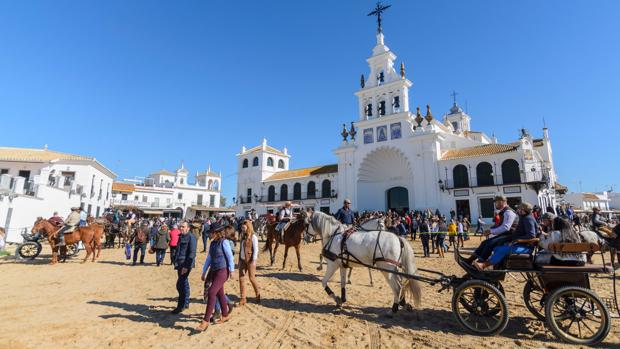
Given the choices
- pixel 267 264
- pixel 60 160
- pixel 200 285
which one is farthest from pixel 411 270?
pixel 60 160

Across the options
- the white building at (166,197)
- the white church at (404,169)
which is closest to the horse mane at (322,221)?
the white church at (404,169)

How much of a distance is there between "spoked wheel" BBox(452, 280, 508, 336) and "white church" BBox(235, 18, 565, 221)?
22097 mm

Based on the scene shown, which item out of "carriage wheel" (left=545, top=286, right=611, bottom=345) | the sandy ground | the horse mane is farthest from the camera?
the horse mane

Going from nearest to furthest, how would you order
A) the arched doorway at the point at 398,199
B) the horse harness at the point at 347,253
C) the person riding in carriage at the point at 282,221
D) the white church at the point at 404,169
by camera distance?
the horse harness at the point at 347,253, the person riding in carriage at the point at 282,221, the white church at the point at 404,169, the arched doorway at the point at 398,199

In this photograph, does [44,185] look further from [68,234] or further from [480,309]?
[480,309]

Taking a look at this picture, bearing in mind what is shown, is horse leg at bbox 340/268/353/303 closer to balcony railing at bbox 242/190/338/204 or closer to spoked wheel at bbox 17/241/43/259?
spoked wheel at bbox 17/241/43/259

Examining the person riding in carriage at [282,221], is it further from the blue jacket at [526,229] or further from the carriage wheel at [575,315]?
the carriage wheel at [575,315]

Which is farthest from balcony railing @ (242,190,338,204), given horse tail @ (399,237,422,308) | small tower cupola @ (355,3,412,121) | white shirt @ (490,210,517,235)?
white shirt @ (490,210,517,235)

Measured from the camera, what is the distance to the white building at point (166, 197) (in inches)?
1777

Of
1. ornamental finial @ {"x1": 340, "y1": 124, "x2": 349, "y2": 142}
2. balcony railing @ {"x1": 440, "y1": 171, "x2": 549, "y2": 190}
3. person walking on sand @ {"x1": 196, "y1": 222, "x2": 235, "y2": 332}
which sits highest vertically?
ornamental finial @ {"x1": 340, "y1": 124, "x2": 349, "y2": 142}

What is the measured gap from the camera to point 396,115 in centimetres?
2816

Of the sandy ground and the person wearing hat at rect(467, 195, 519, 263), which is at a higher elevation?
the person wearing hat at rect(467, 195, 519, 263)

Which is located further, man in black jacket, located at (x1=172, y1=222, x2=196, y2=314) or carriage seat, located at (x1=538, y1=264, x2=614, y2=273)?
man in black jacket, located at (x1=172, y1=222, x2=196, y2=314)

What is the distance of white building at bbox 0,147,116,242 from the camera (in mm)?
→ 16828
